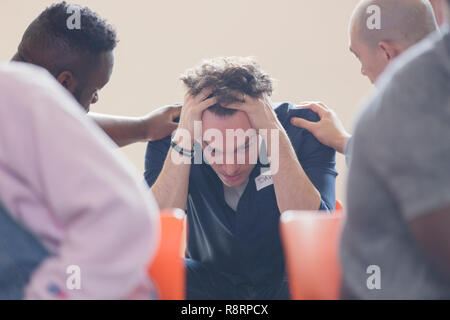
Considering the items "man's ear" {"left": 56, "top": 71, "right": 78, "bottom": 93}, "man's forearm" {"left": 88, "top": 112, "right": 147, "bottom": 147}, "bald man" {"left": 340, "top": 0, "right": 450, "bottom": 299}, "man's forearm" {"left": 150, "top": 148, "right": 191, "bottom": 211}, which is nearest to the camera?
"bald man" {"left": 340, "top": 0, "right": 450, "bottom": 299}

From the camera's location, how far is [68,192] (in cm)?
66

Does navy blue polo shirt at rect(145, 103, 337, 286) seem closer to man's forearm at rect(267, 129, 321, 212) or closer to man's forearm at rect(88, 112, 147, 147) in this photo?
man's forearm at rect(267, 129, 321, 212)

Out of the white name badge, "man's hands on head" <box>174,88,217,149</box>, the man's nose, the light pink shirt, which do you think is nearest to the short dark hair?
"man's hands on head" <box>174,88,217,149</box>

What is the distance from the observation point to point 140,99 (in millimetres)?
3139

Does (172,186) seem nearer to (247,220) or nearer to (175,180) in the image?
(175,180)

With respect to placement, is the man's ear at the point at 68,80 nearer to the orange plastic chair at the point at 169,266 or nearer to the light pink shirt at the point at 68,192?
the orange plastic chair at the point at 169,266

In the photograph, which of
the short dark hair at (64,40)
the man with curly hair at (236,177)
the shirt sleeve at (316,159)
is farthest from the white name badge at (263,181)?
the short dark hair at (64,40)

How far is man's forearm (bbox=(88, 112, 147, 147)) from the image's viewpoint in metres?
1.85

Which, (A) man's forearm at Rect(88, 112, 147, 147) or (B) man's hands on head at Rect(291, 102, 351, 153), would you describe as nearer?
(B) man's hands on head at Rect(291, 102, 351, 153)

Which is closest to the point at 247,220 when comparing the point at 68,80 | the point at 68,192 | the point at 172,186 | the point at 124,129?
the point at 172,186

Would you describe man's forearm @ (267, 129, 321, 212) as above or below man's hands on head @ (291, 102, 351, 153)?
below

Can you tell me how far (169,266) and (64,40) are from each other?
0.77m

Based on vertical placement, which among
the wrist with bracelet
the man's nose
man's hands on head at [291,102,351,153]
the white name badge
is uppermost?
man's hands on head at [291,102,351,153]

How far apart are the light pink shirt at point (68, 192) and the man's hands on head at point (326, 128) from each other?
1103mm
